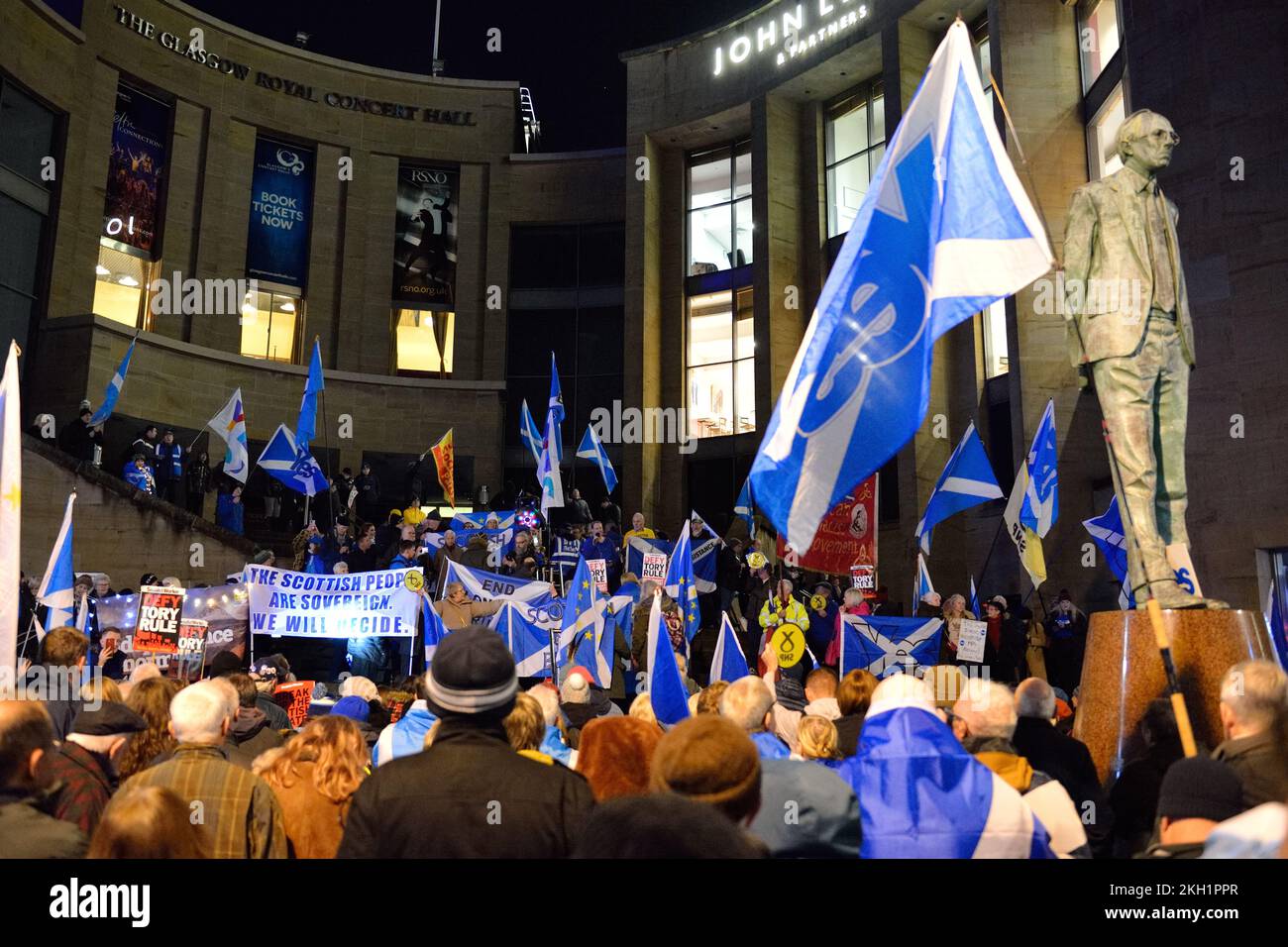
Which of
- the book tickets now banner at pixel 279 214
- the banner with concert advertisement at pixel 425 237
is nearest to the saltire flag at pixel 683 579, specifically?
the banner with concert advertisement at pixel 425 237

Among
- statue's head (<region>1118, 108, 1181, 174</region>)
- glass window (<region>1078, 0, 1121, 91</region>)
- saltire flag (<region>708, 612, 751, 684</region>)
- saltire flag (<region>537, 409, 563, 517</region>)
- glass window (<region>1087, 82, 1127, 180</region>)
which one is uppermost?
glass window (<region>1078, 0, 1121, 91</region>)

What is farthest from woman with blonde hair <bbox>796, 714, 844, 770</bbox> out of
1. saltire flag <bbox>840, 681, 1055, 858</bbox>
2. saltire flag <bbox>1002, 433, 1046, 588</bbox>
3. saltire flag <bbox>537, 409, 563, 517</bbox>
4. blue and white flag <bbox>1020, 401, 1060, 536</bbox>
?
saltire flag <bbox>537, 409, 563, 517</bbox>

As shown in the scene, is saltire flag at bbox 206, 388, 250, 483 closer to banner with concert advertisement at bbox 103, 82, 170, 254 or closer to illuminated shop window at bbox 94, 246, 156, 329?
illuminated shop window at bbox 94, 246, 156, 329

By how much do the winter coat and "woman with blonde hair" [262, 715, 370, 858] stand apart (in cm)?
150

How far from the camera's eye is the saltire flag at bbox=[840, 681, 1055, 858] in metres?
3.77

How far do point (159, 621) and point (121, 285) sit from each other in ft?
73.2

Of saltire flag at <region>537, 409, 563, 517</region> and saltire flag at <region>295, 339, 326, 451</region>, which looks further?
saltire flag at <region>295, 339, 326, 451</region>

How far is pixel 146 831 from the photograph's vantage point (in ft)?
10.1

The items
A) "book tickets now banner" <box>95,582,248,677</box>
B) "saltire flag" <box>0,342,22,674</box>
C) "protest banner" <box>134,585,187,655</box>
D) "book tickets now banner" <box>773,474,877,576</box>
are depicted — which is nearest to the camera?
"saltire flag" <box>0,342,22,674</box>

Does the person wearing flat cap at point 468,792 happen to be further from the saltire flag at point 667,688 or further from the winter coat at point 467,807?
the saltire flag at point 667,688

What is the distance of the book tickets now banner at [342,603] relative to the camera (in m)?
13.6

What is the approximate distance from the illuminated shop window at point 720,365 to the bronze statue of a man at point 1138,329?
79.9ft

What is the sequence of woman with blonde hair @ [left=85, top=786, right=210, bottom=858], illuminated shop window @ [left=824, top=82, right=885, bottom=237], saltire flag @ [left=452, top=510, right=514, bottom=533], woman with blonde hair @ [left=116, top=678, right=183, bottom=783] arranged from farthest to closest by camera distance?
1. illuminated shop window @ [left=824, top=82, right=885, bottom=237]
2. saltire flag @ [left=452, top=510, right=514, bottom=533]
3. woman with blonde hair @ [left=116, top=678, right=183, bottom=783]
4. woman with blonde hair @ [left=85, top=786, right=210, bottom=858]

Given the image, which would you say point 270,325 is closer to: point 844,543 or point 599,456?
point 599,456
